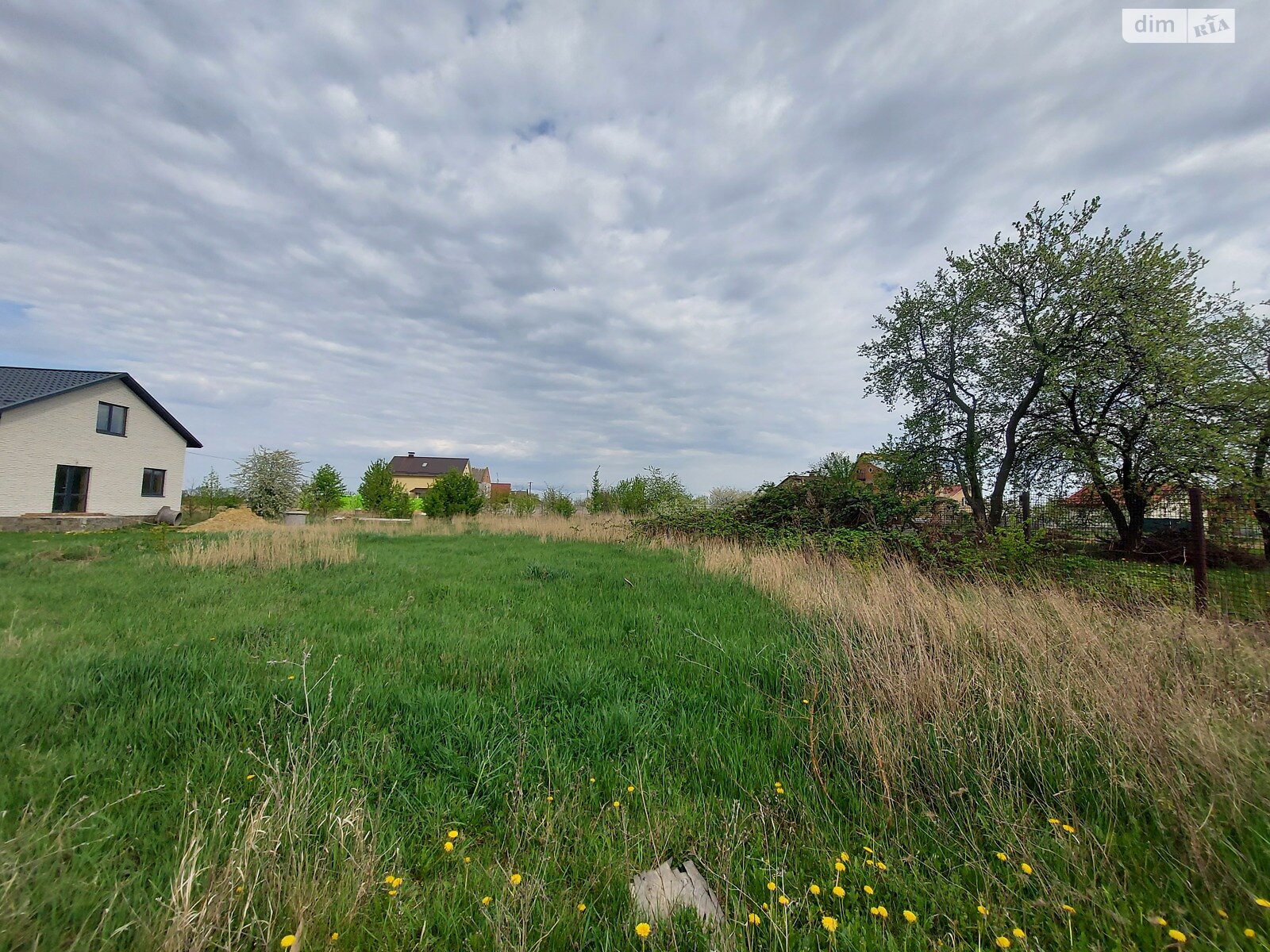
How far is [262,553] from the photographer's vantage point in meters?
8.72

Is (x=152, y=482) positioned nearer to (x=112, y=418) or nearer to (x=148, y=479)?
(x=148, y=479)

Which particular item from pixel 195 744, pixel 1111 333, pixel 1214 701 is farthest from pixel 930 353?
pixel 195 744

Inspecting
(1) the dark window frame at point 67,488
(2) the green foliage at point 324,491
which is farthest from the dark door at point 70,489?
(2) the green foliage at point 324,491

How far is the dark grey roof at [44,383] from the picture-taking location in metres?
19.4

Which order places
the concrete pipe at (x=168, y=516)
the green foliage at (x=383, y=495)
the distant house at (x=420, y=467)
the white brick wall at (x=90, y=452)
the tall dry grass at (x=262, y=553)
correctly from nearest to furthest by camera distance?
1. the tall dry grass at (x=262, y=553)
2. the white brick wall at (x=90, y=452)
3. the concrete pipe at (x=168, y=516)
4. the green foliage at (x=383, y=495)
5. the distant house at (x=420, y=467)

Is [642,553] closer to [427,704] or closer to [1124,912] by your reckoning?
[427,704]

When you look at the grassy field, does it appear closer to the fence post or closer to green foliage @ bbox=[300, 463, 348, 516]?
the fence post

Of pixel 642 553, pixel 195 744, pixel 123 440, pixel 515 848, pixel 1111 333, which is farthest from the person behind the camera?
pixel 123 440

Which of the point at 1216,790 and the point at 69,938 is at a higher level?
the point at 1216,790

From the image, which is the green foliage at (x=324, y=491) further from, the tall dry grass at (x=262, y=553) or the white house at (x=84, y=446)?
the tall dry grass at (x=262, y=553)

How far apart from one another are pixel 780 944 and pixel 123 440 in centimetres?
3383

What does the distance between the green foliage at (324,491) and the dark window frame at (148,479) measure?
6264 mm

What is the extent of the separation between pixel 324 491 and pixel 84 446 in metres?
9.82

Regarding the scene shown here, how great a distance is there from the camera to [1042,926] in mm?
1588
